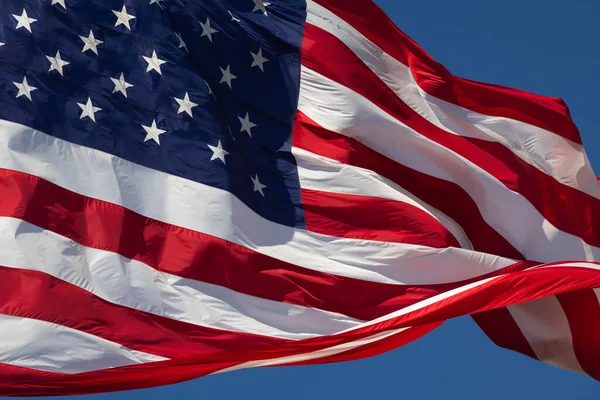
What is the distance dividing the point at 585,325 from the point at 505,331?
2.85 ft

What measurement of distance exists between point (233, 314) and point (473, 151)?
12.0 ft

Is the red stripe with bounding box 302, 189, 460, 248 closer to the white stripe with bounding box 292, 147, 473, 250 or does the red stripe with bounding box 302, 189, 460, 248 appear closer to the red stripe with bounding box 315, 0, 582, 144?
the white stripe with bounding box 292, 147, 473, 250

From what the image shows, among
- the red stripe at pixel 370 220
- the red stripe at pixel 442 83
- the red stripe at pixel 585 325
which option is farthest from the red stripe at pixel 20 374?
the red stripe at pixel 585 325

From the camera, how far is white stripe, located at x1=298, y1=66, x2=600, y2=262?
15078 millimetres

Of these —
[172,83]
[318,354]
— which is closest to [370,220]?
[318,354]

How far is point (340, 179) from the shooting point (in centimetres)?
1483

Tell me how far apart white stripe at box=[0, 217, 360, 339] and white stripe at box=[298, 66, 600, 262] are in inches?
90.4

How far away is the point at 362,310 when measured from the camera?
14.1 m

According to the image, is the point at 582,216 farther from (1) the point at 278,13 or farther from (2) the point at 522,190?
(1) the point at 278,13

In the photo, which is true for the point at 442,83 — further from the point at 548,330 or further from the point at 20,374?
the point at 20,374

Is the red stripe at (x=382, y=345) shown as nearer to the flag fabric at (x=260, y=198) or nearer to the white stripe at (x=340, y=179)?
the flag fabric at (x=260, y=198)

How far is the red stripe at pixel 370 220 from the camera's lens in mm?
14617

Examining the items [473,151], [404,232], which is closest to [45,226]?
[404,232]

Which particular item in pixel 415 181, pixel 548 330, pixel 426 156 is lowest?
pixel 548 330
